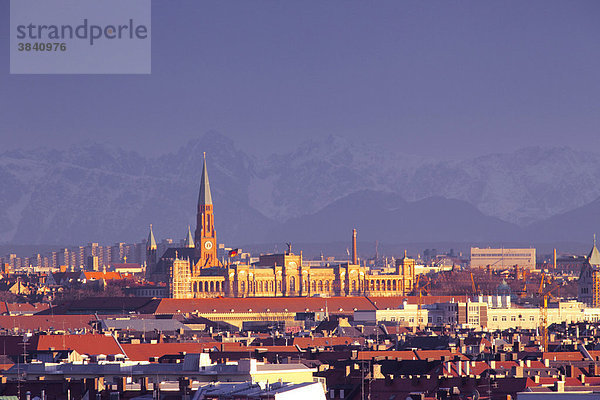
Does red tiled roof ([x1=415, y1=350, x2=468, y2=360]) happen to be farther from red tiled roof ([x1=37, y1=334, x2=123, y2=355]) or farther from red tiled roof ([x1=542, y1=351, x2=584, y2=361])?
red tiled roof ([x1=37, y1=334, x2=123, y2=355])

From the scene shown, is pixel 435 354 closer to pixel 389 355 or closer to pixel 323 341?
pixel 389 355

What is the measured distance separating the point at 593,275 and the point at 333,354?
12134cm

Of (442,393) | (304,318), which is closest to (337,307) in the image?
(304,318)

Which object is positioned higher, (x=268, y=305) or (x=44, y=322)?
(x=44, y=322)

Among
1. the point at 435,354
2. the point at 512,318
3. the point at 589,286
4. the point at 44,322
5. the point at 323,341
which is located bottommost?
the point at 512,318

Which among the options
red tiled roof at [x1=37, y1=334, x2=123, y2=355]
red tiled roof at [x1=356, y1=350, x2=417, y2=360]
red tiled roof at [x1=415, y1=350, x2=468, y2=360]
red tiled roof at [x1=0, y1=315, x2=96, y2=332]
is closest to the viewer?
red tiled roof at [x1=356, y1=350, x2=417, y2=360]

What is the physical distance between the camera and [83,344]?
80.5m

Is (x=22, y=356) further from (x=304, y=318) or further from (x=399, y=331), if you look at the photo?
(x=304, y=318)

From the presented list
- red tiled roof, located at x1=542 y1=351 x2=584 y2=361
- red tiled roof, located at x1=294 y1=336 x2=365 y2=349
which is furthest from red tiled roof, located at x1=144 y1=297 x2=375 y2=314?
red tiled roof, located at x1=542 y1=351 x2=584 y2=361

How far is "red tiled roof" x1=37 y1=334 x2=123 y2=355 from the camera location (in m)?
78.6

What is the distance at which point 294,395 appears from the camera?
123ft

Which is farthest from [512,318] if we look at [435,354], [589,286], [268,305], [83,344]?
[435,354]

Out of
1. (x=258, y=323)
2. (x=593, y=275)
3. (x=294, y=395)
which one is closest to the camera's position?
(x=294, y=395)

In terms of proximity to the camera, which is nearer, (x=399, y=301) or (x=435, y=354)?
Answer: (x=435, y=354)
